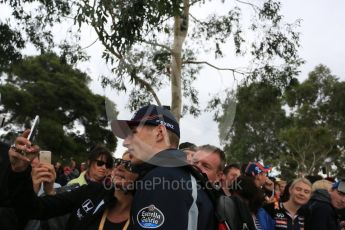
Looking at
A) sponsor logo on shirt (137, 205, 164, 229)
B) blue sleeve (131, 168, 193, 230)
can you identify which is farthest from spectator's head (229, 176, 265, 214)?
sponsor logo on shirt (137, 205, 164, 229)

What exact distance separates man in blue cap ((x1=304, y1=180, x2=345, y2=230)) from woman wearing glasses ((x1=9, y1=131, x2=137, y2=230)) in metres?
3.30

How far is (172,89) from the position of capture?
14250 mm

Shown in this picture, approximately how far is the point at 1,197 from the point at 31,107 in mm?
33787

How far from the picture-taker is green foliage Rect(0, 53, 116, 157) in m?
34.2

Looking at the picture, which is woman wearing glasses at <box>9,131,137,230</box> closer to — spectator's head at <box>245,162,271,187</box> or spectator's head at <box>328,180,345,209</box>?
spectator's head at <box>245,162,271,187</box>

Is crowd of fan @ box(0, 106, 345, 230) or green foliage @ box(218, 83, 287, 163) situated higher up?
green foliage @ box(218, 83, 287, 163)

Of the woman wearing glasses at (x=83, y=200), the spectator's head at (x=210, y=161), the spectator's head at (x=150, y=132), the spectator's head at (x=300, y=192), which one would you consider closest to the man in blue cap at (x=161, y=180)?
the spectator's head at (x=150, y=132)

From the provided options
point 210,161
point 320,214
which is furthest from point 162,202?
point 320,214

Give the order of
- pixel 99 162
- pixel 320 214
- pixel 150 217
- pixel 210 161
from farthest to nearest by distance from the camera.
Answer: pixel 320 214 → pixel 99 162 → pixel 210 161 → pixel 150 217

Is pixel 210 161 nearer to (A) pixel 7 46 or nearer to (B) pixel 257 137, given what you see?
(A) pixel 7 46

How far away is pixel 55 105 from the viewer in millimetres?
36938

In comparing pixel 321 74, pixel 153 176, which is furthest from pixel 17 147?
pixel 321 74

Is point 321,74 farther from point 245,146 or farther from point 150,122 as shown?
point 150,122

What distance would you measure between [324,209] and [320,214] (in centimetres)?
7
